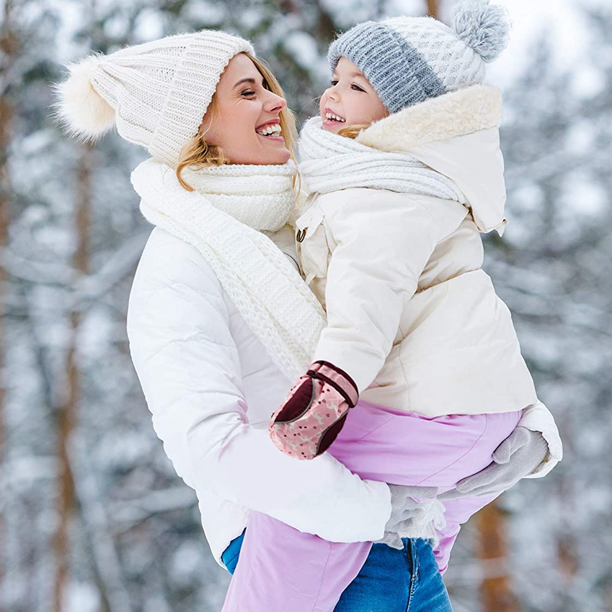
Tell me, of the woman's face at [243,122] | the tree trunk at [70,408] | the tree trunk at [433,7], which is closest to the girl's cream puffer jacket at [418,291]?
the woman's face at [243,122]

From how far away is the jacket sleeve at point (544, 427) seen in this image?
143 centimetres

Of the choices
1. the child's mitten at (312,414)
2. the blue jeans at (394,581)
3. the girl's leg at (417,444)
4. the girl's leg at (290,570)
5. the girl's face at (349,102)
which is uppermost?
the girl's face at (349,102)

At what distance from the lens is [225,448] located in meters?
1.27

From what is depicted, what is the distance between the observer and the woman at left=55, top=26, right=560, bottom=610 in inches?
50.5

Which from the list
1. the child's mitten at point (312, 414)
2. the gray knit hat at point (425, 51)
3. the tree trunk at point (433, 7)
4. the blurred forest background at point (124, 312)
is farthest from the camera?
the blurred forest background at point (124, 312)

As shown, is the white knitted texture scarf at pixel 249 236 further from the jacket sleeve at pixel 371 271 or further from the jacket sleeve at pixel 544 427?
the jacket sleeve at pixel 544 427

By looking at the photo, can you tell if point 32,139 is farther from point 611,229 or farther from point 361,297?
point 361,297

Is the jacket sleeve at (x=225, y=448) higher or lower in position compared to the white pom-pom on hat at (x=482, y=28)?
lower

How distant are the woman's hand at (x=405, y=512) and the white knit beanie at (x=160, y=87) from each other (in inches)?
30.8

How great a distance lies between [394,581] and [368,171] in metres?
0.70

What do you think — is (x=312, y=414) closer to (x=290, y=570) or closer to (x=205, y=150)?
(x=290, y=570)

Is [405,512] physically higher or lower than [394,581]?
higher

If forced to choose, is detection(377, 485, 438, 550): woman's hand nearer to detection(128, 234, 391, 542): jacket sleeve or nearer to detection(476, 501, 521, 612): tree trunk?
detection(128, 234, 391, 542): jacket sleeve

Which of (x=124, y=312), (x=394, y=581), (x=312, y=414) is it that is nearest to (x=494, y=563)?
(x=124, y=312)
